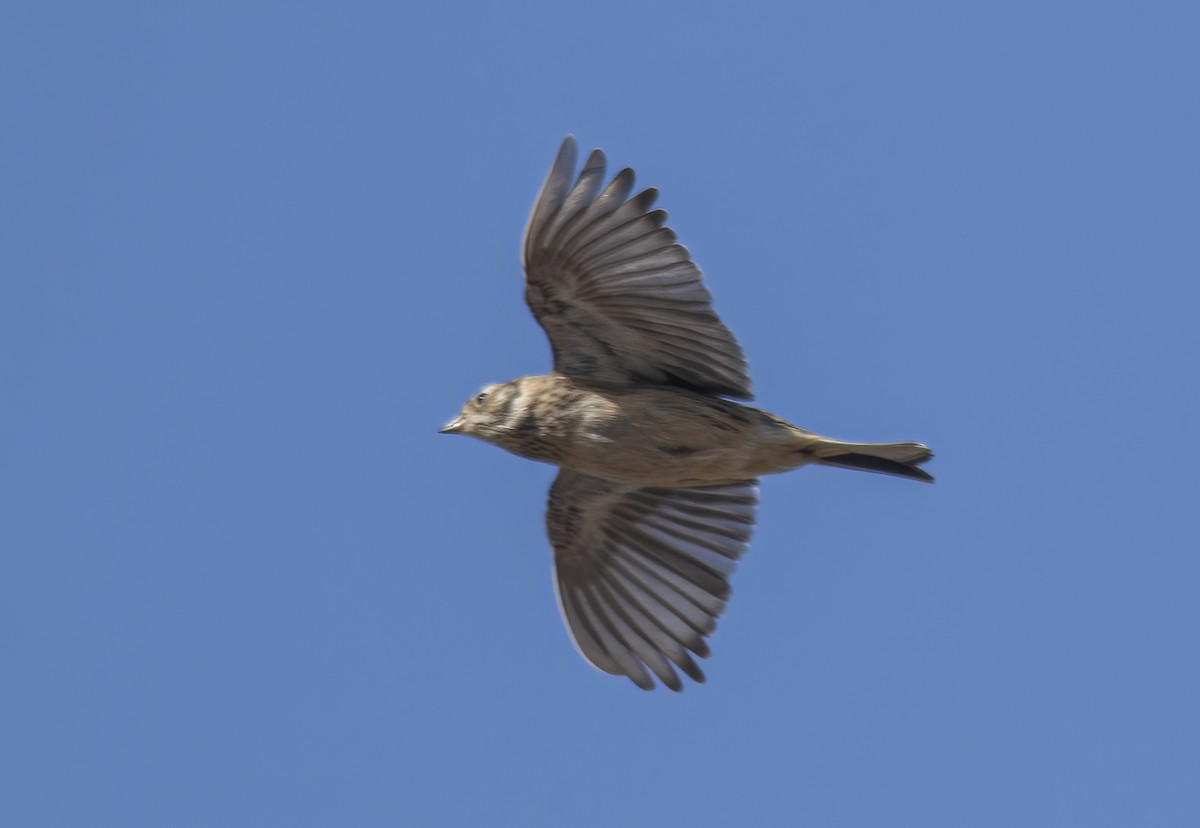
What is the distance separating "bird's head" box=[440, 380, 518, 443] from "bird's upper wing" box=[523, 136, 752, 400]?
378mm

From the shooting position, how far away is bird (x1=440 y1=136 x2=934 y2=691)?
36.2 ft

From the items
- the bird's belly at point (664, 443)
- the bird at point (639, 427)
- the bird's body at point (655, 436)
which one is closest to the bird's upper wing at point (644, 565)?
the bird at point (639, 427)

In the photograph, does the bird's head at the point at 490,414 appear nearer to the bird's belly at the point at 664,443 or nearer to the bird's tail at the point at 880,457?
the bird's belly at the point at 664,443

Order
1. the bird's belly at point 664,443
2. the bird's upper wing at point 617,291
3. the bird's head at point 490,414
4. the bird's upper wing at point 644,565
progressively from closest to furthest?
the bird's upper wing at point 617,291
the bird's belly at point 664,443
the bird's head at point 490,414
the bird's upper wing at point 644,565

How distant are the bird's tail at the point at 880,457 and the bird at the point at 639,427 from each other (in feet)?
0.03

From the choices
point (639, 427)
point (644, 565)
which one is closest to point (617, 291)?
point (639, 427)

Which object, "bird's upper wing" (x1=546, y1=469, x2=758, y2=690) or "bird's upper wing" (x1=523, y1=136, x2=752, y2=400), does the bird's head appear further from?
"bird's upper wing" (x1=546, y1=469, x2=758, y2=690)

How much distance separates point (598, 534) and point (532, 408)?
1.51 m

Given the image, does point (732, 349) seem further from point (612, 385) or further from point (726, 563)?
point (726, 563)

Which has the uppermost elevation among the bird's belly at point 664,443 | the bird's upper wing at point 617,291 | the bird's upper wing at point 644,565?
the bird's upper wing at point 617,291

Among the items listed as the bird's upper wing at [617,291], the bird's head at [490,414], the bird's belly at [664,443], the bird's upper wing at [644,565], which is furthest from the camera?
the bird's upper wing at [644,565]

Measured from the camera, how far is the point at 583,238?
11.1 metres

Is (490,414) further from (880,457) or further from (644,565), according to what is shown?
(880,457)

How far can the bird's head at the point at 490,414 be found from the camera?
11688 millimetres
